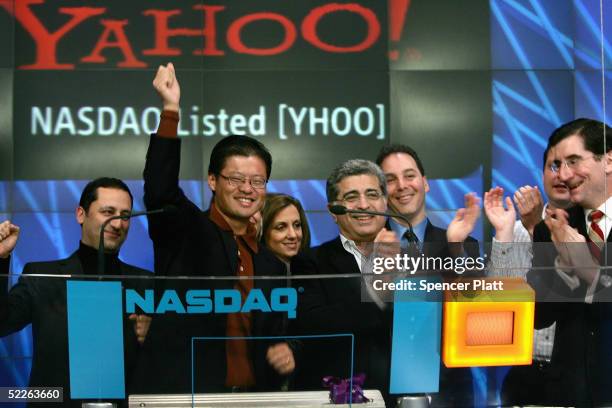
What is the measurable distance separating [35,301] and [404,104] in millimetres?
1354

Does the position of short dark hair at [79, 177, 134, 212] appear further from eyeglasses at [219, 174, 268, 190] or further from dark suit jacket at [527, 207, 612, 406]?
dark suit jacket at [527, 207, 612, 406]

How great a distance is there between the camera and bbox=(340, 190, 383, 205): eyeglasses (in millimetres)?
4109

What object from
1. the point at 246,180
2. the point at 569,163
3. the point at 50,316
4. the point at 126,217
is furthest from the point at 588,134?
the point at 50,316

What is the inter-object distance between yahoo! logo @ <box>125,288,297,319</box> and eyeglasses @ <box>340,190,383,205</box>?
41 centimetres

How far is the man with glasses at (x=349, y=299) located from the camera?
13.3 ft

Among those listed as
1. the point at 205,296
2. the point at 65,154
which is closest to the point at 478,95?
the point at 205,296

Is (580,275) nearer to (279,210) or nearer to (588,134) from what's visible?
(588,134)

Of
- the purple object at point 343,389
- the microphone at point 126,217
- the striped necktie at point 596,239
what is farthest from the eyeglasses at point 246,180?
the striped necktie at point 596,239

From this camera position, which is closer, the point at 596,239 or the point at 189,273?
the point at 189,273

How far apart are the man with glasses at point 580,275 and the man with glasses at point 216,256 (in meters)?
0.89

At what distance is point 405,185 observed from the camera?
162 inches

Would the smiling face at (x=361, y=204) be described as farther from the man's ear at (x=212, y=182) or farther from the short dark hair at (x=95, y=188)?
the short dark hair at (x=95, y=188)

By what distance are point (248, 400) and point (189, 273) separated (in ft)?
1.48

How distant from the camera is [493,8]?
4145 millimetres
